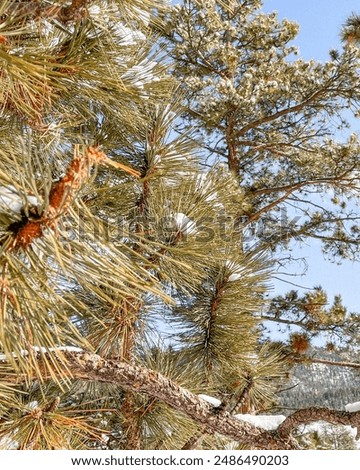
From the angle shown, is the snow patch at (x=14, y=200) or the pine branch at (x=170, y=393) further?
the pine branch at (x=170, y=393)

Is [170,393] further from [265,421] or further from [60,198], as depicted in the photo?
[60,198]

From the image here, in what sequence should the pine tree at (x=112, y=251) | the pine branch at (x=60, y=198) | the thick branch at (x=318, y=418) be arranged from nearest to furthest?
the pine branch at (x=60, y=198)
the pine tree at (x=112, y=251)
the thick branch at (x=318, y=418)

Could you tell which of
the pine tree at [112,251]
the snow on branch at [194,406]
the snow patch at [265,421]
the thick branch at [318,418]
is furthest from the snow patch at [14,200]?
the snow patch at [265,421]

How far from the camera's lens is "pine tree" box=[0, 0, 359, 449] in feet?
2.75

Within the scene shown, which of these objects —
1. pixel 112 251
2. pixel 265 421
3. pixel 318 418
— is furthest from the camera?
pixel 265 421

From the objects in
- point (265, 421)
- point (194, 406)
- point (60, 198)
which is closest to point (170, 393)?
point (194, 406)

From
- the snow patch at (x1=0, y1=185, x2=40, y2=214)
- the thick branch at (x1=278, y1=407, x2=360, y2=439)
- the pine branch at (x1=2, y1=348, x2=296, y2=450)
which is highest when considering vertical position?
the snow patch at (x1=0, y1=185, x2=40, y2=214)

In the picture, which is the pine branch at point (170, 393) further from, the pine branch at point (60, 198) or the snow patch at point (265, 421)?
the pine branch at point (60, 198)

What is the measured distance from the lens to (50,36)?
1.66 meters

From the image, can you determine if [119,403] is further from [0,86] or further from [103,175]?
[0,86]

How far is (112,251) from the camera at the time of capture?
2.80 ft

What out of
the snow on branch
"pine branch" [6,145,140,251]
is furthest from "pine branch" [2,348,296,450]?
"pine branch" [6,145,140,251]

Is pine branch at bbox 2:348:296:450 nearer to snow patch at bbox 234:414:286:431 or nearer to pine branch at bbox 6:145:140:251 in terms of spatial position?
snow patch at bbox 234:414:286:431

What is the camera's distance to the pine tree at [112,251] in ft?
2.75
